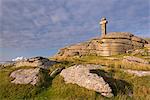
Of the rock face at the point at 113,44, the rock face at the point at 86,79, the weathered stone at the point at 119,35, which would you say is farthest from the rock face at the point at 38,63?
the weathered stone at the point at 119,35

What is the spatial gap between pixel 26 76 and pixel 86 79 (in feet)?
14.5

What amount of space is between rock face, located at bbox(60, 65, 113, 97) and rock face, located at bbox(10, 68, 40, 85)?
188cm

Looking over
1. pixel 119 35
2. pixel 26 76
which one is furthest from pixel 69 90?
pixel 119 35

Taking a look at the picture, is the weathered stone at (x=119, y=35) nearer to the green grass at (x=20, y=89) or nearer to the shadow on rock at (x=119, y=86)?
the shadow on rock at (x=119, y=86)

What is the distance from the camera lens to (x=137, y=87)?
1641 centimetres

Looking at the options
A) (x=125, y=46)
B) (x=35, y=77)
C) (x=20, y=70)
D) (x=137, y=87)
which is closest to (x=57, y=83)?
(x=35, y=77)

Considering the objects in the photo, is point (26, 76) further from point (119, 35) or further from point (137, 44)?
point (137, 44)

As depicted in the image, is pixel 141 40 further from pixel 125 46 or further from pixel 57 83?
pixel 57 83

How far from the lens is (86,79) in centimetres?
1577

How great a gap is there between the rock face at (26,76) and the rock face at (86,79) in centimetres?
188

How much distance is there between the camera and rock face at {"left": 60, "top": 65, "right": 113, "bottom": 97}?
48.9 feet

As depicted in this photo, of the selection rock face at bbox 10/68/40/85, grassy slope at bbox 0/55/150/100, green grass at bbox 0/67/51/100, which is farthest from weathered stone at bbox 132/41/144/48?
green grass at bbox 0/67/51/100

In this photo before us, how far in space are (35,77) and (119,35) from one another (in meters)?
60.1

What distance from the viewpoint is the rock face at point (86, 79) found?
14902 millimetres
